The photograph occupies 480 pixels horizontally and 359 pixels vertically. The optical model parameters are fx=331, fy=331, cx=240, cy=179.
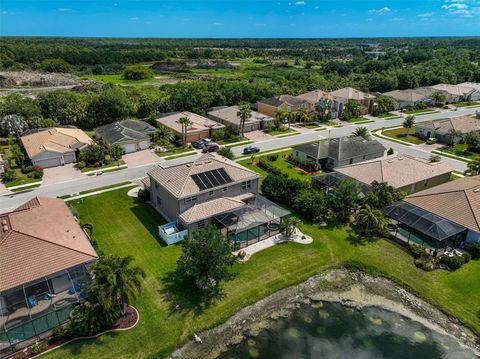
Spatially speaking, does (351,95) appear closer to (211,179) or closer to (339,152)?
(339,152)

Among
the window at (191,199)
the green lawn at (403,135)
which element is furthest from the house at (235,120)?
the window at (191,199)

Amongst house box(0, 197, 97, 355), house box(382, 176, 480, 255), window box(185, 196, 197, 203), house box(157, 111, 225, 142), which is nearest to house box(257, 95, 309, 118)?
house box(157, 111, 225, 142)

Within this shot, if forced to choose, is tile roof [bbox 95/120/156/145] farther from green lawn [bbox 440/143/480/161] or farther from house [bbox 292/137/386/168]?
green lawn [bbox 440/143/480/161]

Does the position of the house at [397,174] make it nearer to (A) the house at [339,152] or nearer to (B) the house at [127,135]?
(A) the house at [339,152]

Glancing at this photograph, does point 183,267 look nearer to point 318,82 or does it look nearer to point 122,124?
point 122,124

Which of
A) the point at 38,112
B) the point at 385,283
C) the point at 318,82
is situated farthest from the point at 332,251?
the point at 318,82
